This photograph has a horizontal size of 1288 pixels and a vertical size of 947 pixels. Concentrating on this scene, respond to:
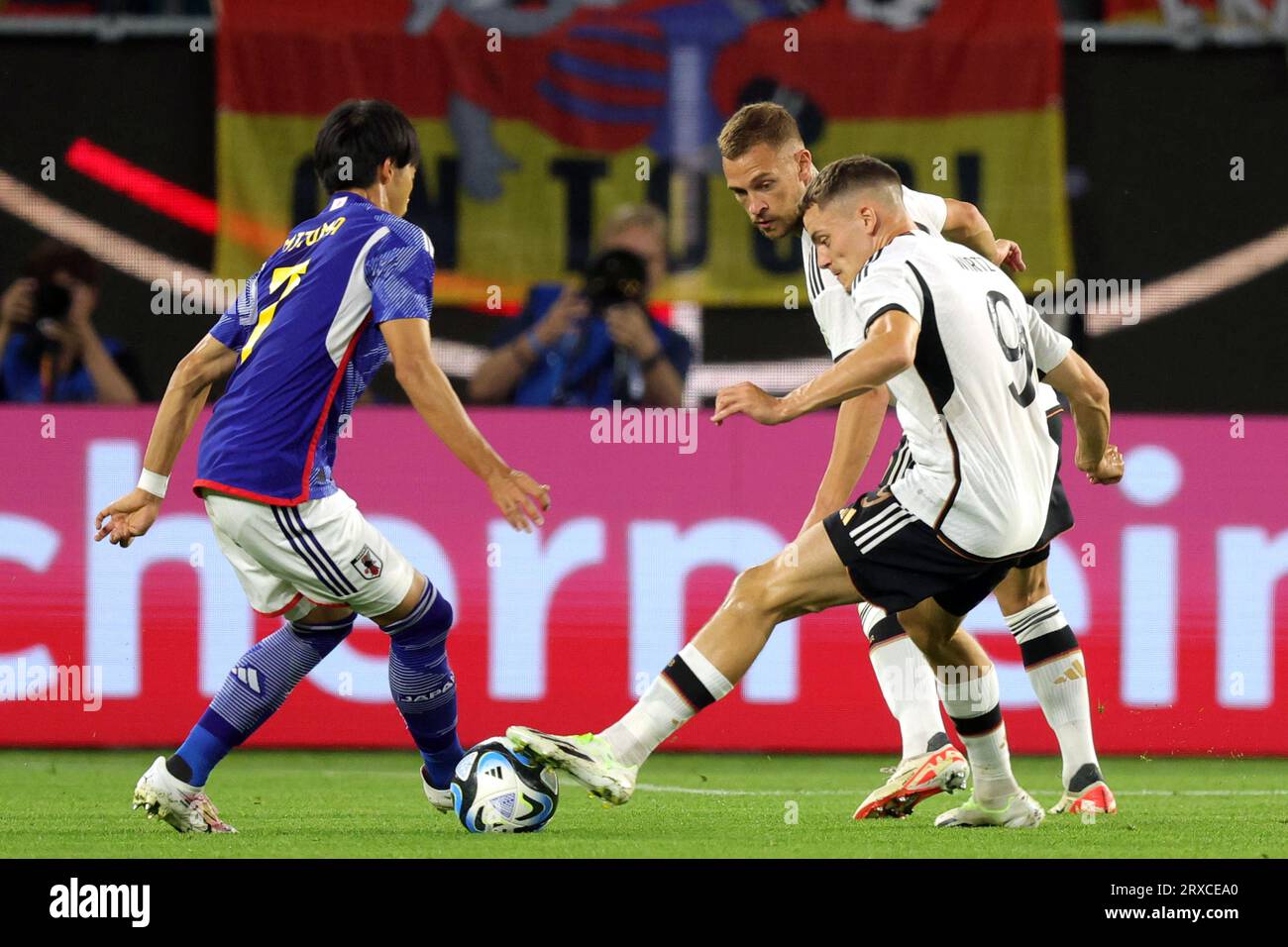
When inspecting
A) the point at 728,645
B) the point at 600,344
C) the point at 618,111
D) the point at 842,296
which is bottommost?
the point at 728,645

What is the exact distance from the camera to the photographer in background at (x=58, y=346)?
861 cm

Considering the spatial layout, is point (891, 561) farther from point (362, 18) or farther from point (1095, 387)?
point (362, 18)

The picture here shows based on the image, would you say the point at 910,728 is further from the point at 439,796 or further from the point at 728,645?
the point at 439,796

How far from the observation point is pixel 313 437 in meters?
5.17

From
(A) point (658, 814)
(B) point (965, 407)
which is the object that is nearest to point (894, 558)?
(B) point (965, 407)

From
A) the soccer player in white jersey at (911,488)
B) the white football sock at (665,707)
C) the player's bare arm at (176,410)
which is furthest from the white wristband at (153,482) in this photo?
the white football sock at (665,707)

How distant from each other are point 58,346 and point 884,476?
14.2 ft

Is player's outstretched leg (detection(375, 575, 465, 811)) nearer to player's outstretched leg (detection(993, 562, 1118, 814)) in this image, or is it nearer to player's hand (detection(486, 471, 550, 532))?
player's hand (detection(486, 471, 550, 532))
